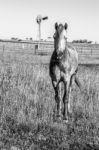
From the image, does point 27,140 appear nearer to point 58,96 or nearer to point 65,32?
point 58,96

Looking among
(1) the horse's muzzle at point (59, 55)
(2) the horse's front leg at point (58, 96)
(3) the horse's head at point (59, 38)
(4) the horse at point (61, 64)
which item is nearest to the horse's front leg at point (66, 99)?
(4) the horse at point (61, 64)

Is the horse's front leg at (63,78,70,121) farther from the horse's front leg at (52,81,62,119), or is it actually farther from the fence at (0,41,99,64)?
the fence at (0,41,99,64)

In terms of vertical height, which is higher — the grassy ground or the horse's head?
the horse's head

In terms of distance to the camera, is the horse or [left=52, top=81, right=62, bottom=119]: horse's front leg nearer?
the horse

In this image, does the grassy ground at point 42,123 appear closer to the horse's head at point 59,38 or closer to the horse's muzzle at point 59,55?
the horse's muzzle at point 59,55

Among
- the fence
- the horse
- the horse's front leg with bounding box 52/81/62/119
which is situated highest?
the horse

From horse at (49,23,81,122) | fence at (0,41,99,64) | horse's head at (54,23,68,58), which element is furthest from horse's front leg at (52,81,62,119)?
fence at (0,41,99,64)

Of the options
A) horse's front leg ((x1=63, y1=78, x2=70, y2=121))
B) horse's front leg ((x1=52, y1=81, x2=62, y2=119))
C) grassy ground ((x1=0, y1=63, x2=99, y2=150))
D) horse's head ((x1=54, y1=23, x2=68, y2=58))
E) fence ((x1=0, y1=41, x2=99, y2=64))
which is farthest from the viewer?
fence ((x1=0, y1=41, x2=99, y2=64))

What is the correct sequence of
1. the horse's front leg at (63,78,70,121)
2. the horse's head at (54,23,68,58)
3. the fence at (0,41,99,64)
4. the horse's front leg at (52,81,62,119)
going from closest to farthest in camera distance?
the horse's head at (54,23,68,58)
the horse's front leg at (63,78,70,121)
the horse's front leg at (52,81,62,119)
the fence at (0,41,99,64)

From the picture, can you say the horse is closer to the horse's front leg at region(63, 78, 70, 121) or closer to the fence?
the horse's front leg at region(63, 78, 70, 121)

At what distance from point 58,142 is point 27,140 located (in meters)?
0.58

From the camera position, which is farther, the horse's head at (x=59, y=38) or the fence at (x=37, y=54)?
the fence at (x=37, y=54)

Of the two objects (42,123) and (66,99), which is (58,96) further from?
(42,123)

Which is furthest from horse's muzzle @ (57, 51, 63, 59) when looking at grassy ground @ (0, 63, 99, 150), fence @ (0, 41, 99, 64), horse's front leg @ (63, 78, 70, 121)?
fence @ (0, 41, 99, 64)
